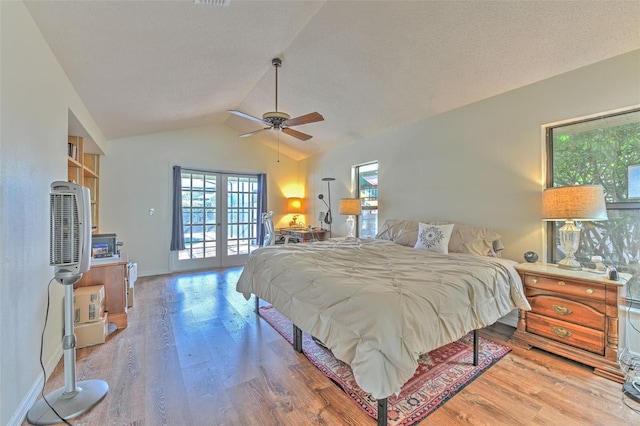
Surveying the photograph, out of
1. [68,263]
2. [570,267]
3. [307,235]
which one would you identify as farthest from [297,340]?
[307,235]

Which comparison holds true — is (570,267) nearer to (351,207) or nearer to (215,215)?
(351,207)

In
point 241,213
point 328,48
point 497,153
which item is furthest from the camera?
point 241,213

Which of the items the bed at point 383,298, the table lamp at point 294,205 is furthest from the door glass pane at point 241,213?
the bed at point 383,298

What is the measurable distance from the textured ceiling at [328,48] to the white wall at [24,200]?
26 cm

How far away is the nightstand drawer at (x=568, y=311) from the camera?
2.03 meters

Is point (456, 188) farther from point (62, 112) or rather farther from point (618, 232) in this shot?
point (62, 112)

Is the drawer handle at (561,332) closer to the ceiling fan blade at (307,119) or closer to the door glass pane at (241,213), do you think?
the ceiling fan blade at (307,119)

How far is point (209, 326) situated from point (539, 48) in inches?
154

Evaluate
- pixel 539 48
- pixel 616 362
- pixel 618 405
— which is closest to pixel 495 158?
pixel 539 48

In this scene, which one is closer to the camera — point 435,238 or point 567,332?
point 567,332

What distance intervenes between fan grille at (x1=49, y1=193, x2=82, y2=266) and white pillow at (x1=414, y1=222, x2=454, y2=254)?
300 cm

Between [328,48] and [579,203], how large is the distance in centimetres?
262

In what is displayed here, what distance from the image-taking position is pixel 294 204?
623 centimetres

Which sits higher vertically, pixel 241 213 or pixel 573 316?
pixel 241 213
